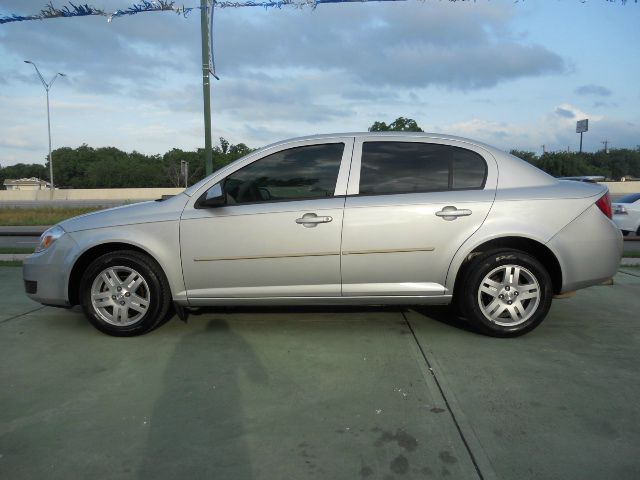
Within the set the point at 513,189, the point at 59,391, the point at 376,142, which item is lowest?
the point at 59,391

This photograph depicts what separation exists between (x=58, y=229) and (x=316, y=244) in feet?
7.44

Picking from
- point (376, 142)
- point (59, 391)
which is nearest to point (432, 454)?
point (59, 391)

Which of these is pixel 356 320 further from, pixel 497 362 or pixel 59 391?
pixel 59 391

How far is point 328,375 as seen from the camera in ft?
11.2

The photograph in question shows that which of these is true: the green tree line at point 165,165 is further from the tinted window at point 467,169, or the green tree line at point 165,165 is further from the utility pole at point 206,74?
the tinted window at point 467,169

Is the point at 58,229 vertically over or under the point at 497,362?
over

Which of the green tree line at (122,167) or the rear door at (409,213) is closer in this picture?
the rear door at (409,213)

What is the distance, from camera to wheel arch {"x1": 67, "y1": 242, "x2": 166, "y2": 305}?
425 centimetres

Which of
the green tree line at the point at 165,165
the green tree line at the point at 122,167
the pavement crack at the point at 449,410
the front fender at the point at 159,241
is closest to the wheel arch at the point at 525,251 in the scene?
the pavement crack at the point at 449,410

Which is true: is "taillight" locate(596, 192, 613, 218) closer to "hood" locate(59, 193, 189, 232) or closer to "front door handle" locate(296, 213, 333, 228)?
"front door handle" locate(296, 213, 333, 228)

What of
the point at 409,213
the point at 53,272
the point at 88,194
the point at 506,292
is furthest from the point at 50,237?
the point at 88,194

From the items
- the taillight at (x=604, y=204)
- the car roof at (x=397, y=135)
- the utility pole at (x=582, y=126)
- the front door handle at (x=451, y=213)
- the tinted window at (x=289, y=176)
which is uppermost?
the utility pole at (x=582, y=126)

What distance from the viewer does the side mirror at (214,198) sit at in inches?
161

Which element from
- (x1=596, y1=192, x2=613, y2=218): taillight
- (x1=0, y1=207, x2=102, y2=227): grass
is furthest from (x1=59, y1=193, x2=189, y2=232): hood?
(x1=0, y1=207, x2=102, y2=227): grass
